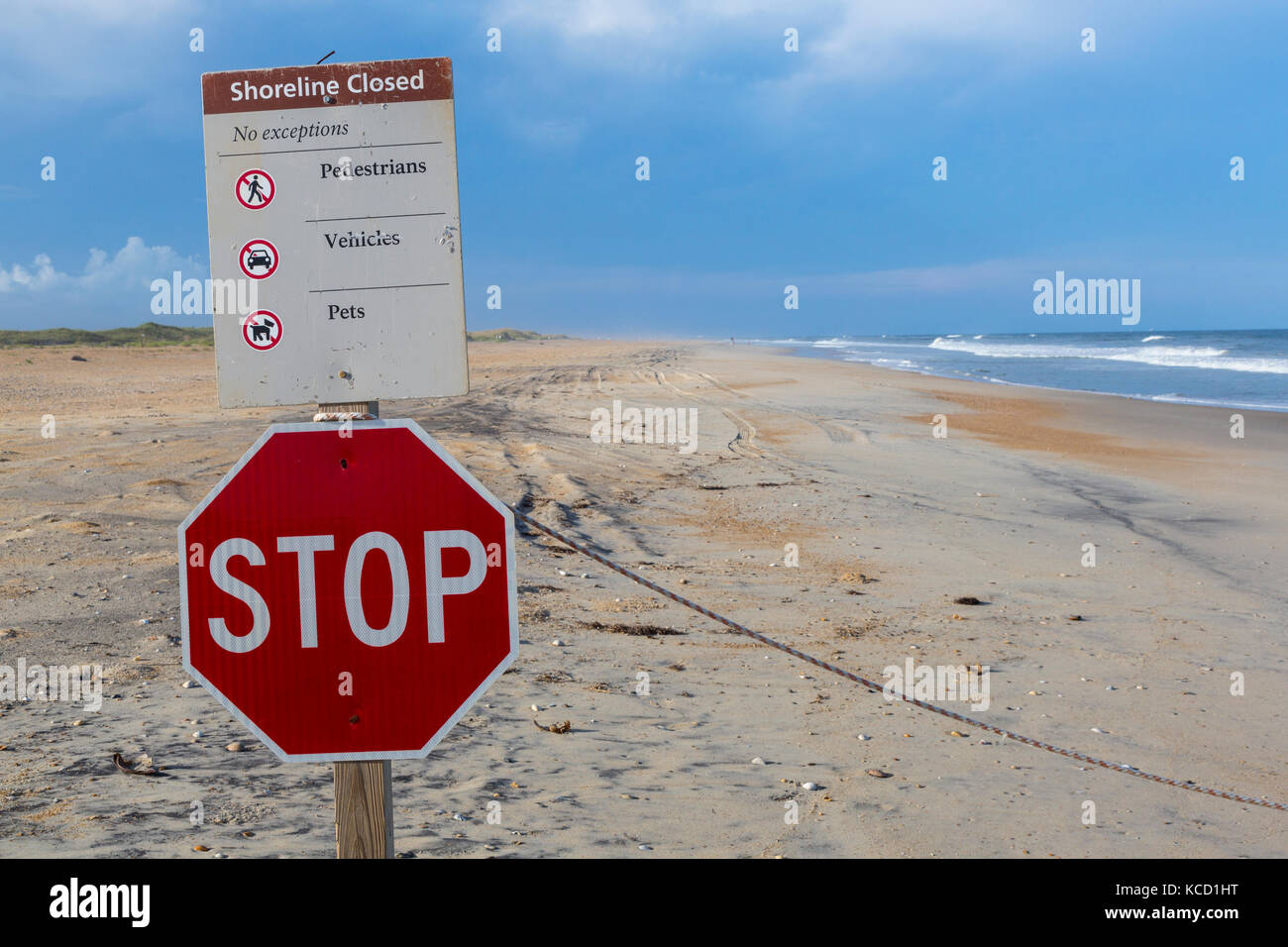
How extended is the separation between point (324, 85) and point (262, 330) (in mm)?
611

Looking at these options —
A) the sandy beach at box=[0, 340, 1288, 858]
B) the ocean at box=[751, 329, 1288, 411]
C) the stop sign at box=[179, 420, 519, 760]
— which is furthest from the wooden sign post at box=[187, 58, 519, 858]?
the ocean at box=[751, 329, 1288, 411]

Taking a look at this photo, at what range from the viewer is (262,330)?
92.4 inches

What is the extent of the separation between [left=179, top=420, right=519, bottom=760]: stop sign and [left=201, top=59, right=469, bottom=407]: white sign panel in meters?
0.22

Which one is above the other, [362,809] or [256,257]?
[256,257]

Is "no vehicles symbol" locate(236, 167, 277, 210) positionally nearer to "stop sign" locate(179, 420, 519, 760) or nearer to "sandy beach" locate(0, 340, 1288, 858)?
"stop sign" locate(179, 420, 519, 760)

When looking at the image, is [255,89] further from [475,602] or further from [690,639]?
[690,639]

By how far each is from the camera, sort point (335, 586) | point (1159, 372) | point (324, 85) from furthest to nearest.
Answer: point (1159, 372), point (324, 85), point (335, 586)

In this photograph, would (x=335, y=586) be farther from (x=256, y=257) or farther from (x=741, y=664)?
(x=741, y=664)

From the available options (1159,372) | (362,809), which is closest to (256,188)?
(362,809)

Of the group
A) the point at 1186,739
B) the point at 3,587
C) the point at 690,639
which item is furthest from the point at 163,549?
the point at 1186,739

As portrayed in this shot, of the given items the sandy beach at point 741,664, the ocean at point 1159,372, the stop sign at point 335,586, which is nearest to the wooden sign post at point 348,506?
the stop sign at point 335,586

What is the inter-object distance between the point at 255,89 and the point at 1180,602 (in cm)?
835

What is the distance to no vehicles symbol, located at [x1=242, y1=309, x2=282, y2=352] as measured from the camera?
2.33 meters

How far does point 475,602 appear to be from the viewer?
7.24 ft
